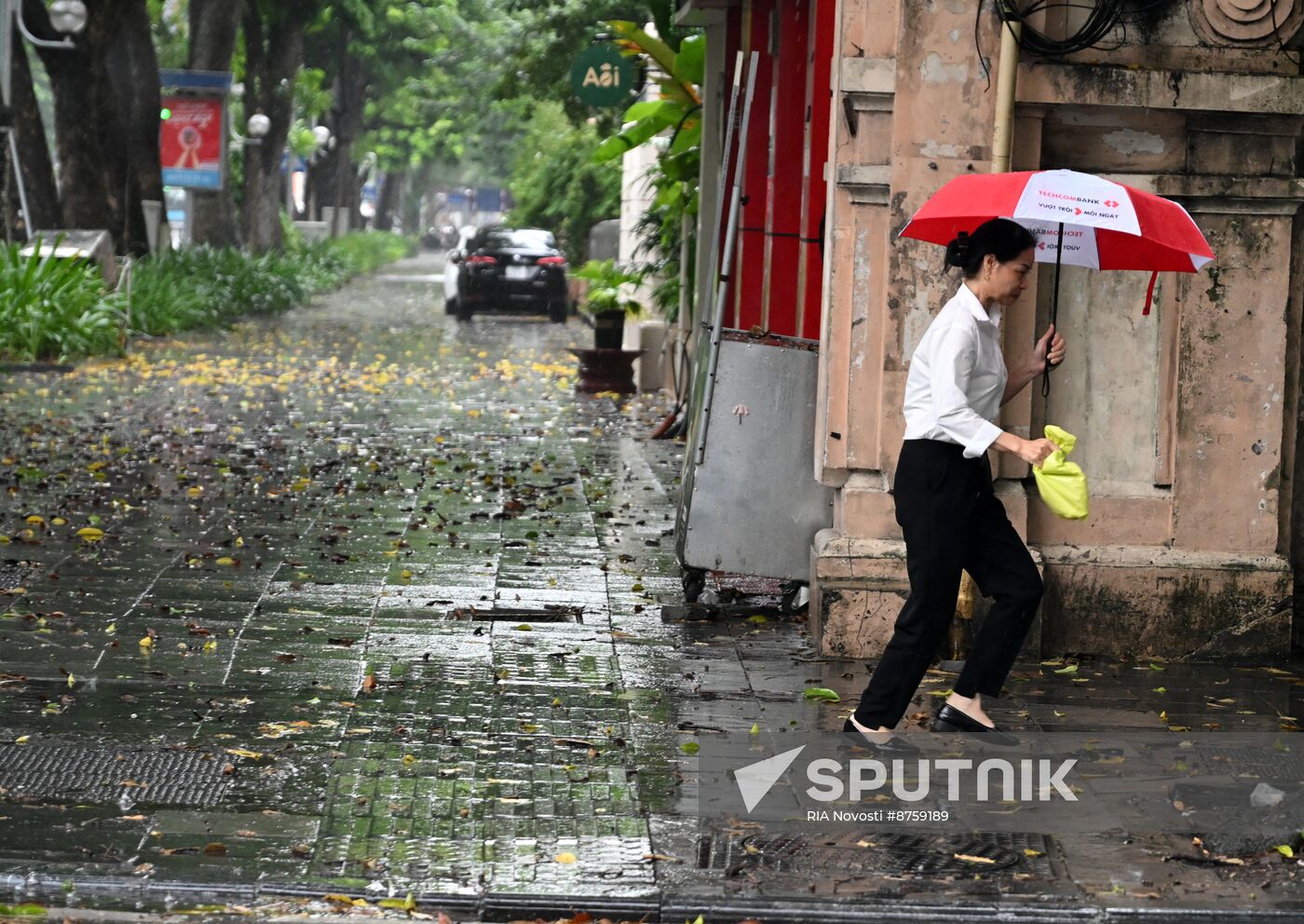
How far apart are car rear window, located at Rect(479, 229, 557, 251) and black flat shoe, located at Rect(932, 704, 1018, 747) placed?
86.8 feet

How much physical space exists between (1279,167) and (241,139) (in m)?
32.4

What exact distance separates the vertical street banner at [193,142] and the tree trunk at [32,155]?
14.5ft

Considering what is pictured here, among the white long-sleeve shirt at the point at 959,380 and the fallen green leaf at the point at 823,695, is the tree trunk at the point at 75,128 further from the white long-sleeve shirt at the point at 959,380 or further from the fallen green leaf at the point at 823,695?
the white long-sleeve shirt at the point at 959,380

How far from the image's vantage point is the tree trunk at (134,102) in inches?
989

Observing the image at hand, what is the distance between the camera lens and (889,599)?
7492mm

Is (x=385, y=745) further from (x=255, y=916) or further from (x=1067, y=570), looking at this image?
(x=1067, y=570)

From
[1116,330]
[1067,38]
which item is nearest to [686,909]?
[1116,330]

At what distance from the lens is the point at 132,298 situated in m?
23.0

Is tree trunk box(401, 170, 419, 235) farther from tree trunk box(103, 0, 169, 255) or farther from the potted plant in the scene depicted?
the potted plant

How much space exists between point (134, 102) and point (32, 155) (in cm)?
246

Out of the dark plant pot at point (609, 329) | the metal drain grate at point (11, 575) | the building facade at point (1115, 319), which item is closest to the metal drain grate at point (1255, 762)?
the building facade at point (1115, 319)

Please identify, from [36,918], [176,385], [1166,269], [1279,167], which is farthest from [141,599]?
[176,385]

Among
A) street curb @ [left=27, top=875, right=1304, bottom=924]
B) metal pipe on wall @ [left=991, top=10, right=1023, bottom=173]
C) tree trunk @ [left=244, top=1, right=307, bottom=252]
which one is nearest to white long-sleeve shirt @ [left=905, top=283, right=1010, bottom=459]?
metal pipe on wall @ [left=991, top=10, right=1023, bottom=173]

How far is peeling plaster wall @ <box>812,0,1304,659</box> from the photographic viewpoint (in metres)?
7.37
